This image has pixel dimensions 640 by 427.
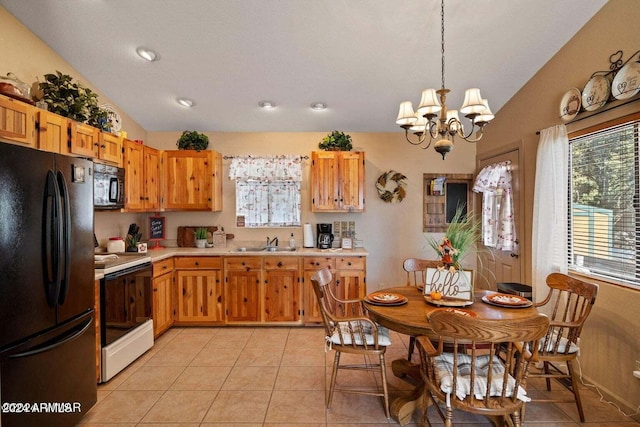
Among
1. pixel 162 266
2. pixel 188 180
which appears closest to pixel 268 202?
pixel 188 180

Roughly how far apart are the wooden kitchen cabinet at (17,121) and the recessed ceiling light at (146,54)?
104cm

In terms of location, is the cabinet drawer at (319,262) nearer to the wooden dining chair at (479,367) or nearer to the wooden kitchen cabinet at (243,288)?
the wooden kitchen cabinet at (243,288)

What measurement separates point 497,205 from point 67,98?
4500 millimetres

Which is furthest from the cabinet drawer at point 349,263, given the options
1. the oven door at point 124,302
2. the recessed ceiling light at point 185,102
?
the recessed ceiling light at point 185,102

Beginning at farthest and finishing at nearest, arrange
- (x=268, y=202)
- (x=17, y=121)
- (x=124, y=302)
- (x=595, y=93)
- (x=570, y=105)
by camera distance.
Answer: (x=268, y=202) < (x=124, y=302) < (x=570, y=105) < (x=595, y=93) < (x=17, y=121)

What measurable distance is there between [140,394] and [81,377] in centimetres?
53

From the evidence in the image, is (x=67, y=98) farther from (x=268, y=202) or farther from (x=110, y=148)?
(x=268, y=202)

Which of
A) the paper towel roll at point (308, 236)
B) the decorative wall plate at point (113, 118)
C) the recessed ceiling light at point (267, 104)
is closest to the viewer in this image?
the decorative wall plate at point (113, 118)

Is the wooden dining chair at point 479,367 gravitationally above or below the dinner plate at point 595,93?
below

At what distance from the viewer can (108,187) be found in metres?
2.98

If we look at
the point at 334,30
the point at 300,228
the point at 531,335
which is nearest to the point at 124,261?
the point at 300,228

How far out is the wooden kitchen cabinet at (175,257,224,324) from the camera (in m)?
3.89

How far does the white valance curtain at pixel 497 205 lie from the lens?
12.1 feet

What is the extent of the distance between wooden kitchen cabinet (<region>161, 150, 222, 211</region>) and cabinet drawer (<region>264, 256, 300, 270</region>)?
1018 mm
